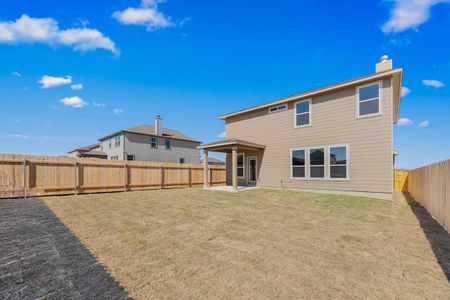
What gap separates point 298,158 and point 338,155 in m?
2.07

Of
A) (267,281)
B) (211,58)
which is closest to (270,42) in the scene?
(211,58)

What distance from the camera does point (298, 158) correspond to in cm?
1204

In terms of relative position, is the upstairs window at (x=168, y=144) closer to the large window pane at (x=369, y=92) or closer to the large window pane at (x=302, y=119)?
the large window pane at (x=302, y=119)

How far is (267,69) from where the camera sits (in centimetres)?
1775

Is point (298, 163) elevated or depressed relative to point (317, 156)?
depressed

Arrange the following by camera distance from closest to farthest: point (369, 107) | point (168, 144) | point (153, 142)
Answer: point (369, 107), point (153, 142), point (168, 144)

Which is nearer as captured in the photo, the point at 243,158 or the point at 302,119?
the point at 302,119

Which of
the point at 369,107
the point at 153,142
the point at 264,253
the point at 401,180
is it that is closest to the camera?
the point at 264,253

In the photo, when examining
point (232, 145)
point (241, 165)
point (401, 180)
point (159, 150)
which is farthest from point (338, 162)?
point (159, 150)

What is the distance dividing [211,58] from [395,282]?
1648 cm

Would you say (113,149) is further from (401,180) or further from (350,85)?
(401,180)

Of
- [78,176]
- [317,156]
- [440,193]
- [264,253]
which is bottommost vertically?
[264,253]

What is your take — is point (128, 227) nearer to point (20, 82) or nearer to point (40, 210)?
point (40, 210)

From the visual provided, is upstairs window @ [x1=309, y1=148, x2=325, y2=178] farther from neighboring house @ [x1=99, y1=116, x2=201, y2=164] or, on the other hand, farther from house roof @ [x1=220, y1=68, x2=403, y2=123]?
neighboring house @ [x1=99, y1=116, x2=201, y2=164]
